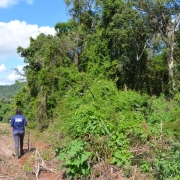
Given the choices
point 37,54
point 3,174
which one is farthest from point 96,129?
point 37,54

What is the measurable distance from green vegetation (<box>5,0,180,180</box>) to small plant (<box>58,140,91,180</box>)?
3 centimetres

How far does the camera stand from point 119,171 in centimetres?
727

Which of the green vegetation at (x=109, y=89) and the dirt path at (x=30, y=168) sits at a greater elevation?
the green vegetation at (x=109, y=89)

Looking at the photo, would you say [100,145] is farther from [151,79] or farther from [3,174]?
[151,79]

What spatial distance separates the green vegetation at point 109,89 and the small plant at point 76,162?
0.03 m

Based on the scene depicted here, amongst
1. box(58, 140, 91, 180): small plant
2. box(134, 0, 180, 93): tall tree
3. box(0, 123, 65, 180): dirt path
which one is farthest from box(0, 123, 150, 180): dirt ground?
box(134, 0, 180, 93): tall tree

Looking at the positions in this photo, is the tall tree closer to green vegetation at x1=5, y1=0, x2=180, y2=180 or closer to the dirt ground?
green vegetation at x1=5, y1=0, x2=180, y2=180

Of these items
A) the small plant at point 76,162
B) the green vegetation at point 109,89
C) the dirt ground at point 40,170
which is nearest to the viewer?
the small plant at point 76,162

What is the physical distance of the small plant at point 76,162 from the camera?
6886mm

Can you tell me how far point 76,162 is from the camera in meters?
6.85

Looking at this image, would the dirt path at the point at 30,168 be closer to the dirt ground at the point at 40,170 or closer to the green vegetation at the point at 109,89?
the dirt ground at the point at 40,170

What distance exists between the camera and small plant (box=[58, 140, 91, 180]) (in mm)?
6886

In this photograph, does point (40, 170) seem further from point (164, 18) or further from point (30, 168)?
point (164, 18)

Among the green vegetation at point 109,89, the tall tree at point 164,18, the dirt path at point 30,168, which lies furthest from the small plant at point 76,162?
the tall tree at point 164,18
